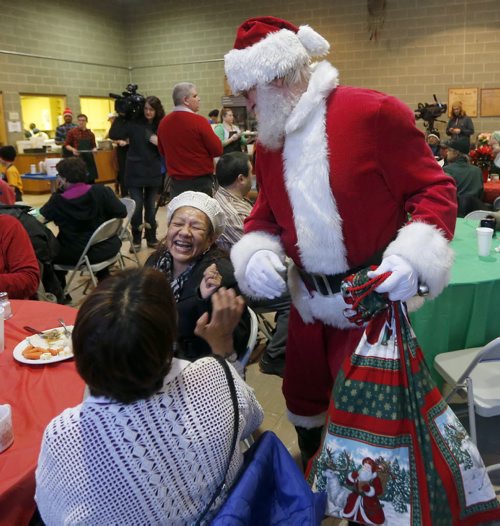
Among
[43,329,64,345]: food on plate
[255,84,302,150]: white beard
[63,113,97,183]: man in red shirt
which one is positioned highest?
[63,113,97,183]: man in red shirt

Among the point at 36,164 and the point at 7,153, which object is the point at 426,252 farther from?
the point at 36,164

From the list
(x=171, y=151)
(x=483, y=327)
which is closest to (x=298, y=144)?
(x=483, y=327)

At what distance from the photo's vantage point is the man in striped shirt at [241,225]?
8.84 ft

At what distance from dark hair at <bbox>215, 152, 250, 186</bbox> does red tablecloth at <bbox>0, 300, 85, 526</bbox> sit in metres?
1.44

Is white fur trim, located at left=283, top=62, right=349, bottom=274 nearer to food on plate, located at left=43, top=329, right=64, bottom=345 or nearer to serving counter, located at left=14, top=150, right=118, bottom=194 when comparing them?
food on plate, located at left=43, top=329, right=64, bottom=345

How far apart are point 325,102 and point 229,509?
103 cm

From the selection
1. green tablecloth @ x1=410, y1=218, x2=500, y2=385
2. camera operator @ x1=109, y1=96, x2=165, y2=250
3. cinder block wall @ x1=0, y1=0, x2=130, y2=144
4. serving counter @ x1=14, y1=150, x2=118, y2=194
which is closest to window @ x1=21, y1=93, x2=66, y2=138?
cinder block wall @ x1=0, y1=0, x2=130, y2=144

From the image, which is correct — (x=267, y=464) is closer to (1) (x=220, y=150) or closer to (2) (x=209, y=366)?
(2) (x=209, y=366)

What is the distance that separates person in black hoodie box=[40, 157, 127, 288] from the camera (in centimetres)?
365

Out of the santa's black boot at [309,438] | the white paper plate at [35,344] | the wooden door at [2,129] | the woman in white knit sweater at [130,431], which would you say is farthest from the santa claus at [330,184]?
the wooden door at [2,129]

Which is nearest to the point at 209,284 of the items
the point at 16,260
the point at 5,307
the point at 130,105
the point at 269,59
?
the point at 269,59

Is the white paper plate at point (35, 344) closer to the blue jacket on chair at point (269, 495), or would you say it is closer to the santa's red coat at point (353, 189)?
the santa's red coat at point (353, 189)

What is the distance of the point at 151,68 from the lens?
463 inches

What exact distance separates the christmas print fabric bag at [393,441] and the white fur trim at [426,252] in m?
0.09
